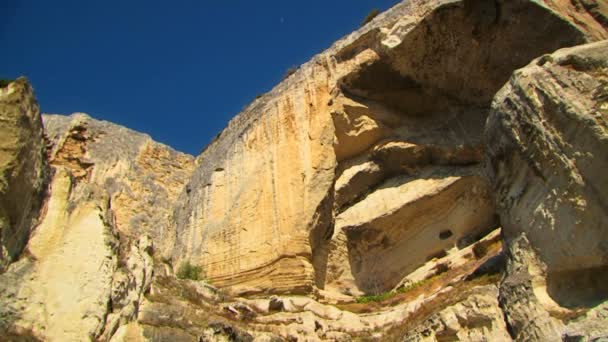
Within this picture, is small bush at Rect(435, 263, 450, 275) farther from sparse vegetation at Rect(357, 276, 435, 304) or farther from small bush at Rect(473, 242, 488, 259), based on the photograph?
small bush at Rect(473, 242, 488, 259)

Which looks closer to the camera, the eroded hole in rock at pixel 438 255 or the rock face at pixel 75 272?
the rock face at pixel 75 272

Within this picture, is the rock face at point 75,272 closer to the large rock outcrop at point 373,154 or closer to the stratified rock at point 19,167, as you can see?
the stratified rock at point 19,167

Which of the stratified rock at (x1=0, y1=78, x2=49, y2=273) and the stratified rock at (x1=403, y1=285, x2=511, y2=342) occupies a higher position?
the stratified rock at (x1=0, y1=78, x2=49, y2=273)

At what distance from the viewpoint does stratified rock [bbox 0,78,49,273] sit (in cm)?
1245

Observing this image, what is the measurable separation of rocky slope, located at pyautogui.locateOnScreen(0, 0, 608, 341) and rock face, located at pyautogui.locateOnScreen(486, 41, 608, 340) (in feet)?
0.13

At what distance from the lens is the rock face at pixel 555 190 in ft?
39.1

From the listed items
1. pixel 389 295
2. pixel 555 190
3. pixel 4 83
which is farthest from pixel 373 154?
pixel 4 83

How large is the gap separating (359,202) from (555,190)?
36.8 ft

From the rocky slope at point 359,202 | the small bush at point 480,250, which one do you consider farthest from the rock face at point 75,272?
the small bush at point 480,250

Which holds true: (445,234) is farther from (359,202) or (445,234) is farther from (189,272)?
A: (189,272)

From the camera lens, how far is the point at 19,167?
12930 millimetres

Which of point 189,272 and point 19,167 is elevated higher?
point 189,272

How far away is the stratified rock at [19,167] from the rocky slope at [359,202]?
0.15ft

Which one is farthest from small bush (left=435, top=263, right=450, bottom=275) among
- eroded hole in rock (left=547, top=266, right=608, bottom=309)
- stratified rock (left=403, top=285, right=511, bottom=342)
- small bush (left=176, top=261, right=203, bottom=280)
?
eroded hole in rock (left=547, top=266, right=608, bottom=309)
